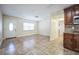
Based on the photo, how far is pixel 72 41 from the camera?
3082mm

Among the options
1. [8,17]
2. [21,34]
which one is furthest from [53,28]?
[8,17]

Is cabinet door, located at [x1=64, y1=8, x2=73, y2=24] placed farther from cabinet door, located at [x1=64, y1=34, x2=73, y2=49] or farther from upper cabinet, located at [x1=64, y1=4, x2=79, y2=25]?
cabinet door, located at [x1=64, y1=34, x2=73, y2=49]

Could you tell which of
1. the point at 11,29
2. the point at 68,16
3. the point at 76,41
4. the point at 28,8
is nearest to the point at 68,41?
the point at 76,41

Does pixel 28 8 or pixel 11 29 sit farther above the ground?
pixel 28 8

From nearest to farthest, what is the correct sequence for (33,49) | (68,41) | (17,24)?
(68,41) → (33,49) → (17,24)

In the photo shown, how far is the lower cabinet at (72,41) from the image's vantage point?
292 centimetres

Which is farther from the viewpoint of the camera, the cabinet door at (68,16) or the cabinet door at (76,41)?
the cabinet door at (68,16)

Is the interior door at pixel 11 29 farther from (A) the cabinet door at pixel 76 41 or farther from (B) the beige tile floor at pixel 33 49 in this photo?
(A) the cabinet door at pixel 76 41

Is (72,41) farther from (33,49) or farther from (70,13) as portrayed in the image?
(33,49)

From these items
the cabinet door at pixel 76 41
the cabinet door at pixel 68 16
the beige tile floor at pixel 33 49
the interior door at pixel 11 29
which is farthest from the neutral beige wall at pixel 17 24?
the cabinet door at pixel 76 41

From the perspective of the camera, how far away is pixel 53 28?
17.4 feet
